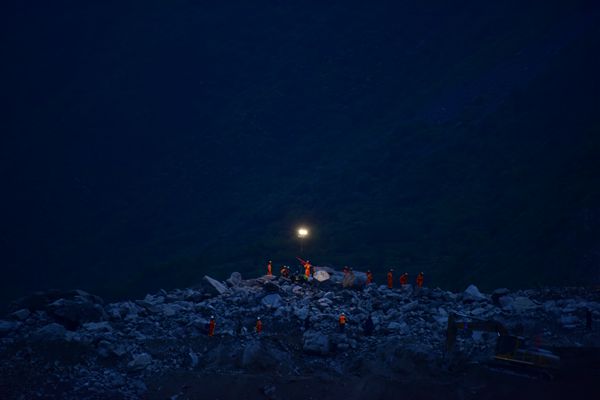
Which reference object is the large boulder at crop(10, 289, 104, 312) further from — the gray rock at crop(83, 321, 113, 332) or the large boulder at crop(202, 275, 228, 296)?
the large boulder at crop(202, 275, 228, 296)

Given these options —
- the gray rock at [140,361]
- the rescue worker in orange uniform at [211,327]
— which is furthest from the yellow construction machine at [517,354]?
the gray rock at [140,361]

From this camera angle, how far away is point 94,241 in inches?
1565

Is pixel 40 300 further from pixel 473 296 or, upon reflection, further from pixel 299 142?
pixel 299 142

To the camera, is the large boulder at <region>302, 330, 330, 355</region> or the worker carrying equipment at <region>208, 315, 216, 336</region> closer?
the large boulder at <region>302, 330, 330, 355</region>

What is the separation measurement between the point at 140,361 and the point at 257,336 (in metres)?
3.19

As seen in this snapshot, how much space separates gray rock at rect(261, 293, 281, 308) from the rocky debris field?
0.03m

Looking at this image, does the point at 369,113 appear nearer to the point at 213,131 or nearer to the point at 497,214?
the point at 213,131

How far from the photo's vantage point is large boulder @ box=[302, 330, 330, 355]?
47.1ft

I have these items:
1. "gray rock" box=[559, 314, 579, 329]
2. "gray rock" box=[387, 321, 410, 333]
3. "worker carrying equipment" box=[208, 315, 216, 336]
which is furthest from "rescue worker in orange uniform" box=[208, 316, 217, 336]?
"gray rock" box=[559, 314, 579, 329]

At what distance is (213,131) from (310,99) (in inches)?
377

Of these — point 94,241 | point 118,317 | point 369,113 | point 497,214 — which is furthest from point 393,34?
point 118,317

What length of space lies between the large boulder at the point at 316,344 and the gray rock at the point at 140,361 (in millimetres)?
4027

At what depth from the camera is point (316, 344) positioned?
14445 millimetres

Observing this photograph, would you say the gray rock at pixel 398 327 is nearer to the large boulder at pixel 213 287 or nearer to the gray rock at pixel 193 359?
the gray rock at pixel 193 359
